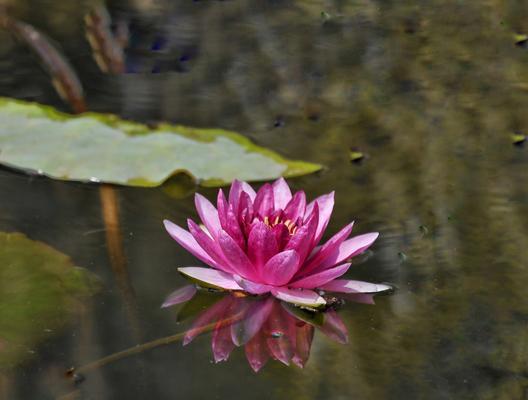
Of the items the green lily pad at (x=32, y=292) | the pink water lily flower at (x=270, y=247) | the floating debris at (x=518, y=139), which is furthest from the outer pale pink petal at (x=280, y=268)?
the floating debris at (x=518, y=139)

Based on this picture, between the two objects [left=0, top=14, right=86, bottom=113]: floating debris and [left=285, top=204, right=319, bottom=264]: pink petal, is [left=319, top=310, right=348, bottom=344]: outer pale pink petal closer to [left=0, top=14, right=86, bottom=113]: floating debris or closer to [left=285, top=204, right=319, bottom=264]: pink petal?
[left=285, top=204, right=319, bottom=264]: pink petal

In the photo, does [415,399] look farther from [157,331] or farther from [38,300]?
[38,300]

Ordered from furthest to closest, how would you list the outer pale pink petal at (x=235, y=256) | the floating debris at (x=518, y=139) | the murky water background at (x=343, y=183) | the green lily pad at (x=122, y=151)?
the floating debris at (x=518, y=139) → the green lily pad at (x=122, y=151) → the outer pale pink petal at (x=235, y=256) → the murky water background at (x=343, y=183)

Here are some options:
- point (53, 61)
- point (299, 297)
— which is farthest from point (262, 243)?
point (53, 61)

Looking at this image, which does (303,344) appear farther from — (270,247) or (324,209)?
(324,209)

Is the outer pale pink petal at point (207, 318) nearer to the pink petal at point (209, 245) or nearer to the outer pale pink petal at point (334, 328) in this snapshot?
the pink petal at point (209, 245)

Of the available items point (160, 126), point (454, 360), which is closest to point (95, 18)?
point (160, 126)
